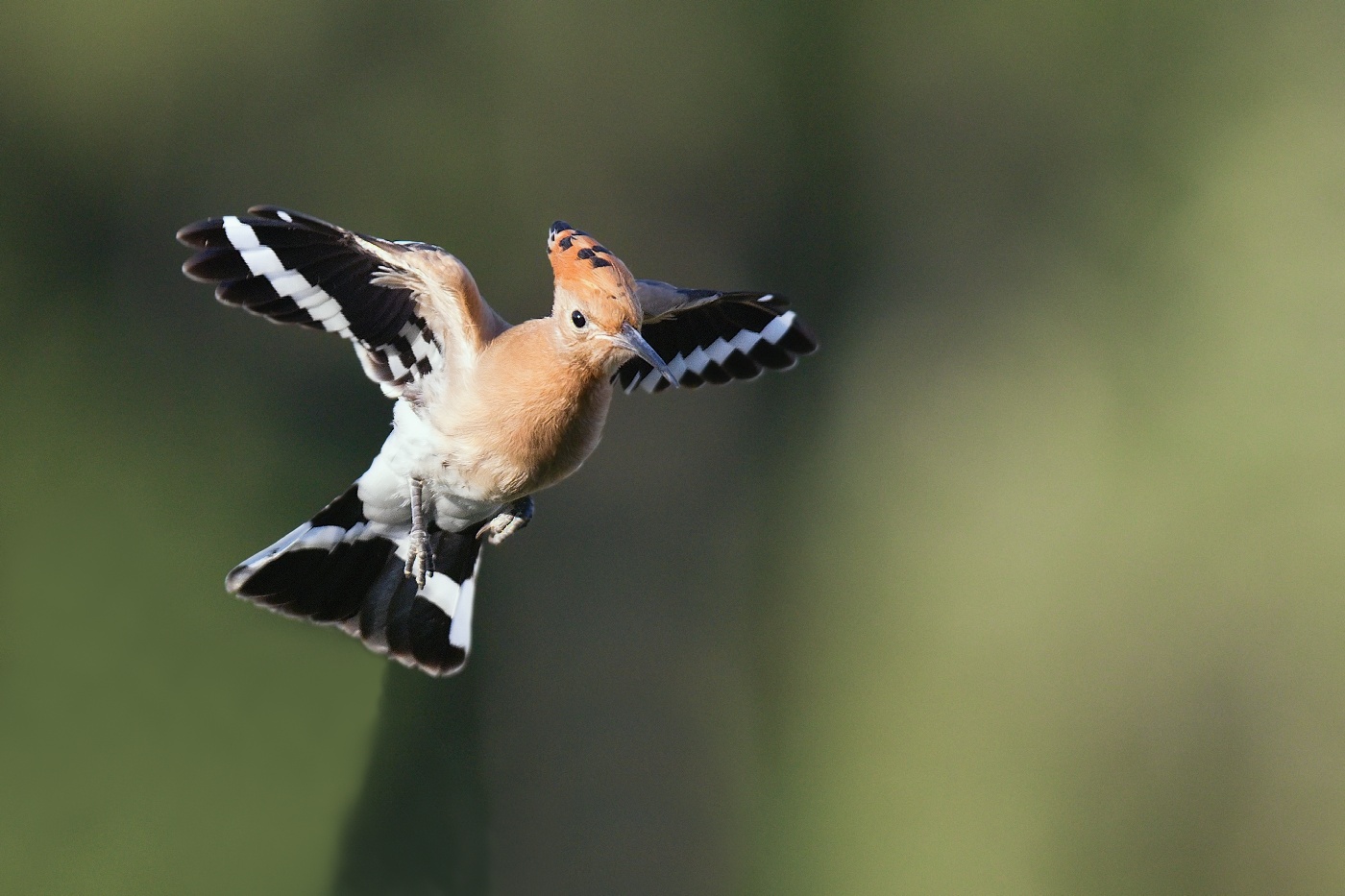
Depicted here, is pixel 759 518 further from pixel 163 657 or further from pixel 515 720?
pixel 163 657

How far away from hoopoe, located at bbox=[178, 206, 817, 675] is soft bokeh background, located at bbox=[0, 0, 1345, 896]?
1410mm

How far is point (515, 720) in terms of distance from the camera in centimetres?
382

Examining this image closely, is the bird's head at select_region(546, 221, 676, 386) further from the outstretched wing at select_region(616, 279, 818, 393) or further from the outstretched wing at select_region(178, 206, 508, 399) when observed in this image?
the outstretched wing at select_region(616, 279, 818, 393)

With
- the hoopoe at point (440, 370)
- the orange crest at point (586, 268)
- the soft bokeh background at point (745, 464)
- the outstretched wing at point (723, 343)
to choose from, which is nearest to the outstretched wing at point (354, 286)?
the hoopoe at point (440, 370)

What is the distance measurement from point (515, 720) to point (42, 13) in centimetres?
224

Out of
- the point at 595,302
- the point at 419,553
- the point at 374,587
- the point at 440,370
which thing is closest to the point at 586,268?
the point at 595,302

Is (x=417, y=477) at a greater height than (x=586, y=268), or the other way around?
(x=586, y=268)

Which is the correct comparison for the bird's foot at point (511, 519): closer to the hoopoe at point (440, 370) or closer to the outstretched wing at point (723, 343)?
the hoopoe at point (440, 370)

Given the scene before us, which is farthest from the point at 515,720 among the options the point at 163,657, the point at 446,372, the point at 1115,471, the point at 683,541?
the point at 446,372

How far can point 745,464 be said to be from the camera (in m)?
4.19

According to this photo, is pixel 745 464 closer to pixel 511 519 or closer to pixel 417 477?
pixel 511 519

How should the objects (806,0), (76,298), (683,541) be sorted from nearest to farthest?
(76,298), (683,541), (806,0)

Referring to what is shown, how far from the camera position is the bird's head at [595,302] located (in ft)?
3.59

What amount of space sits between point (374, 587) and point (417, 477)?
32 cm
